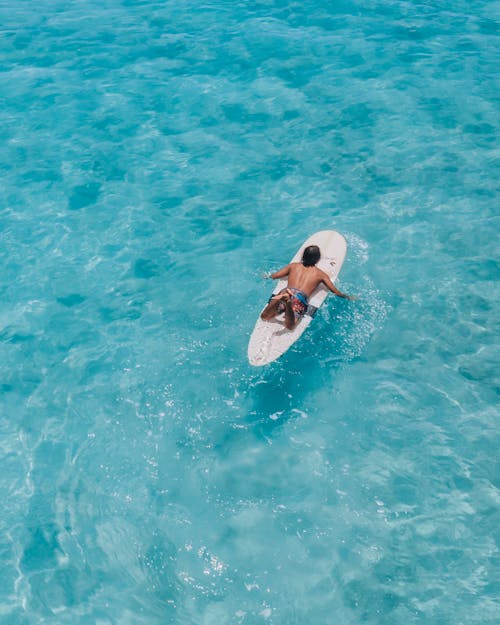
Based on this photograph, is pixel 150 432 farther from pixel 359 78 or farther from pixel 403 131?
pixel 359 78

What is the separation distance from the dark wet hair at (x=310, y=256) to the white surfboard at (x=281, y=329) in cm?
43

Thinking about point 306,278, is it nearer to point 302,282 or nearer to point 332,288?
point 302,282

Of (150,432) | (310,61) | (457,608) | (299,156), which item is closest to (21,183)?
(299,156)

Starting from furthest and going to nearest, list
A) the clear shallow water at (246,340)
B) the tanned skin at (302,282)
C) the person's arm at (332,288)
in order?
the person's arm at (332,288), the tanned skin at (302,282), the clear shallow water at (246,340)

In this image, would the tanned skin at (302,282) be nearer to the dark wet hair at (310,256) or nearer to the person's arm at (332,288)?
the person's arm at (332,288)

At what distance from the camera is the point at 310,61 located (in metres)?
17.7

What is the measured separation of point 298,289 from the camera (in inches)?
395

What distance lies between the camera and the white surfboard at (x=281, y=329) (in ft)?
31.1

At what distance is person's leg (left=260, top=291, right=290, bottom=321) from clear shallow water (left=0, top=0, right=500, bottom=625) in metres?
0.73

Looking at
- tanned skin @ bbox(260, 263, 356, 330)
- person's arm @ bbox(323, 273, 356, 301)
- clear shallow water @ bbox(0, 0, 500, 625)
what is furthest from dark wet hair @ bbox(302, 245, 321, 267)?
clear shallow water @ bbox(0, 0, 500, 625)

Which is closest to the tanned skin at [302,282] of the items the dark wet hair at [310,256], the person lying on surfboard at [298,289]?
the person lying on surfboard at [298,289]

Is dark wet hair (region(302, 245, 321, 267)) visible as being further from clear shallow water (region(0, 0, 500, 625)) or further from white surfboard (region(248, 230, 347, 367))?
clear shallow water (region(0, 0, 500, 625))

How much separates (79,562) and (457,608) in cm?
508

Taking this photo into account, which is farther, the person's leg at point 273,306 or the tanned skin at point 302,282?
the tanned skin at point 302,282
